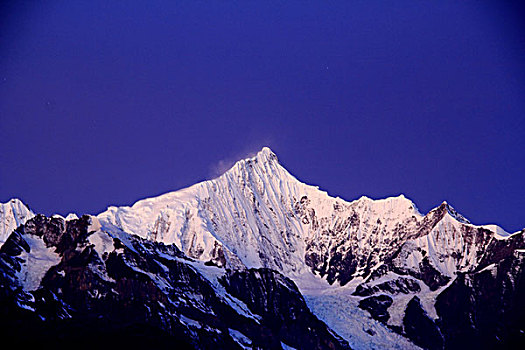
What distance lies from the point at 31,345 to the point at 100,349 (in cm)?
1084

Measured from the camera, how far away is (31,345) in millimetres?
195875

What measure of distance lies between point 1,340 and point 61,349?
9875 mm

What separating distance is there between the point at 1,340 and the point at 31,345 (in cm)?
613

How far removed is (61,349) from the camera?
649ft

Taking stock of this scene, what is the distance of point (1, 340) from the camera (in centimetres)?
19888

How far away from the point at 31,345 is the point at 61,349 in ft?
16.0

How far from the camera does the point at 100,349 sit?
198 metres

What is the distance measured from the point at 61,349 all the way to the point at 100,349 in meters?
6.12
